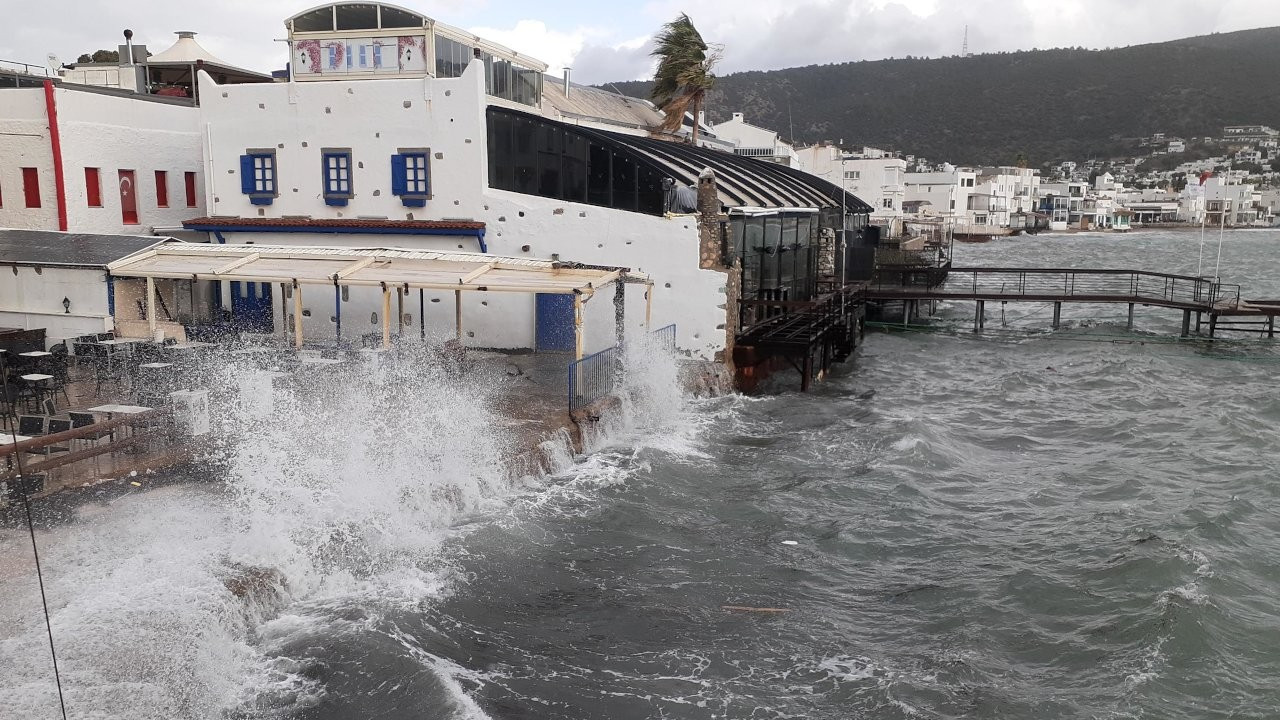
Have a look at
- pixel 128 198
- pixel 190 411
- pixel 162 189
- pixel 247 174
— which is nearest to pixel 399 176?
pixel 247 174

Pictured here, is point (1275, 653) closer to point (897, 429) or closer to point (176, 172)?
point (897, 429)

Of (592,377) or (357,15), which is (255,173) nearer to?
(357,15)

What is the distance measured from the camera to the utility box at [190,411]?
46.5 feet

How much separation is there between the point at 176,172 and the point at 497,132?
395 inches

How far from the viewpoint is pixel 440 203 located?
24281 mm

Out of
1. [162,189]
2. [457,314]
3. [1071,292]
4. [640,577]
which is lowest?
Result: [640,577]

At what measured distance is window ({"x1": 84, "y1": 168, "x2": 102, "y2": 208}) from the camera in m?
25.1

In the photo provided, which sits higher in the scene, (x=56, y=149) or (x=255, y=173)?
(x=56, y=149)

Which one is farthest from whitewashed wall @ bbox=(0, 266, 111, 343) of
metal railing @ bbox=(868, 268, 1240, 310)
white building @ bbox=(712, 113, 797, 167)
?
white building @ bbox=(712, 113, 797, 167)

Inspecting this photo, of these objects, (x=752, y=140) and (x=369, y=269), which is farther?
(x=752, y=140)

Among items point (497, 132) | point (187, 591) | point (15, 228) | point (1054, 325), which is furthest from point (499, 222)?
point (1054, 325)

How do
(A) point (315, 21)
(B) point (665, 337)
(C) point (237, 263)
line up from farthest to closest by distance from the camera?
1. (A) point (315, 21)
2. (B) point (665, 337)
3. (C) point (237, 263)

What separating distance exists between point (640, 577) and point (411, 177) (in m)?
15.2

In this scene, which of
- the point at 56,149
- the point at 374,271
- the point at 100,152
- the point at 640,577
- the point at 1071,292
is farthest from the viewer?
the point at 1071,292
